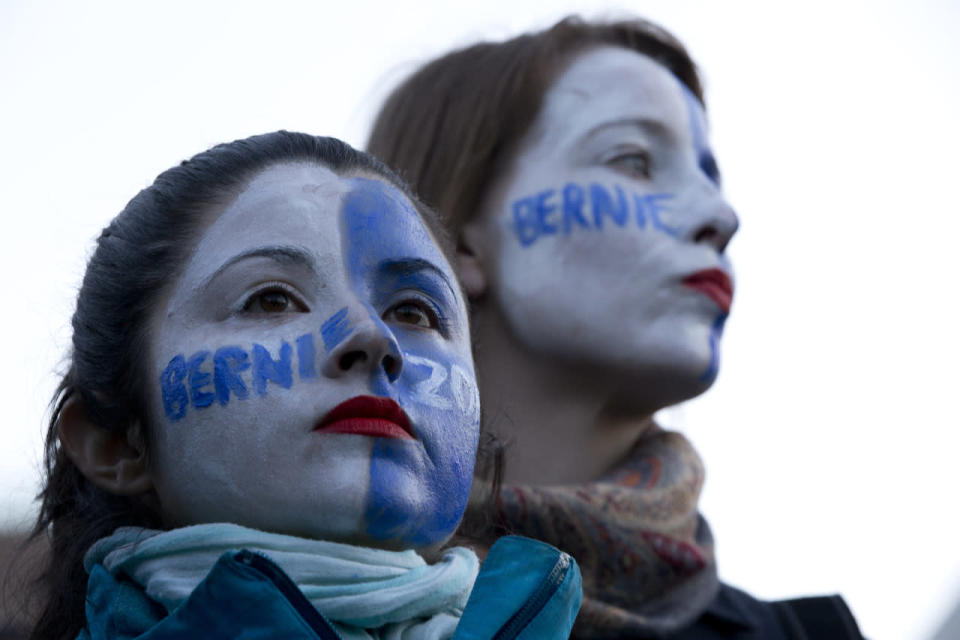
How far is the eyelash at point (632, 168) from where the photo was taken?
3664 millimetres

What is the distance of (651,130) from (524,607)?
2.07m

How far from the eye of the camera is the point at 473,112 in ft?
12.7

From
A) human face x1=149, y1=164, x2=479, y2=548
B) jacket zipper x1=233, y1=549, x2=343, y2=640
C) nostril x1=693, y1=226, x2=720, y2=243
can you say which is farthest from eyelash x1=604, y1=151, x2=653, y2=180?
jacket zipper x1=233, y1=549, x2=343, y2=640

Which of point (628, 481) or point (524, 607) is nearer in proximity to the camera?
point (524, 607)

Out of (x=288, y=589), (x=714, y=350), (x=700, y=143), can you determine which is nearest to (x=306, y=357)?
(x=288, y=589)

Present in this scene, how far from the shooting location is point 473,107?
12.8 ft

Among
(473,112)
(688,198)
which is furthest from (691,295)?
(473,112)

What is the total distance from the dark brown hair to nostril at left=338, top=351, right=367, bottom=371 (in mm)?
358

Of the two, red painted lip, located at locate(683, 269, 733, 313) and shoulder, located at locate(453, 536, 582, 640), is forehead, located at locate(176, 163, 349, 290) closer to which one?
shoulder, located at locate(453, 536, 582, 640)

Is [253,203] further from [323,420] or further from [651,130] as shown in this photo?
[651,130]

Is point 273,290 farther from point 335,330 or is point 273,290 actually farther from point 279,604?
point 279,604

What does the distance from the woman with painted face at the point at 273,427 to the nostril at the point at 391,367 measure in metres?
0.01

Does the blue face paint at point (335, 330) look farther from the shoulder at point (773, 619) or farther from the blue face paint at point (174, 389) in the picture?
the shoulder at point (773, 619)

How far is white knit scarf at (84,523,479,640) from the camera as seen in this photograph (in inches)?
75.9
